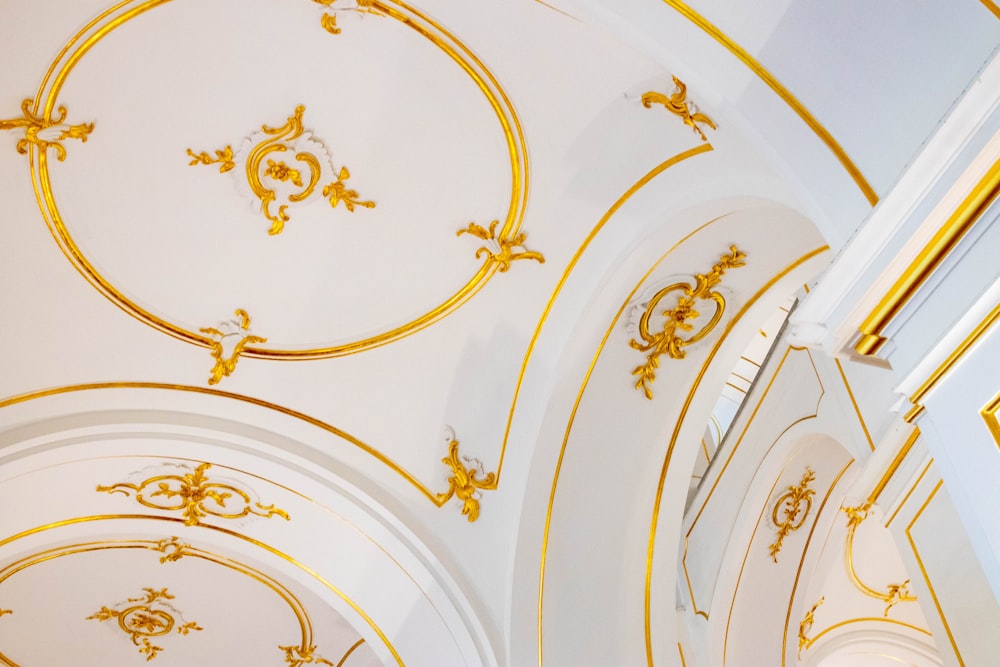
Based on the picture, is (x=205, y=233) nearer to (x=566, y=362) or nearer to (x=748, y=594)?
(x=566, y=362)

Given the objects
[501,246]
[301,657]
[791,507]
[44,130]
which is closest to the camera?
[44,130]

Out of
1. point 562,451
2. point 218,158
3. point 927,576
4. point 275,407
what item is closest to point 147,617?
point 275,407

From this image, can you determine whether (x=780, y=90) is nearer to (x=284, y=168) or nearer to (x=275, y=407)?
(x=284, y=168)

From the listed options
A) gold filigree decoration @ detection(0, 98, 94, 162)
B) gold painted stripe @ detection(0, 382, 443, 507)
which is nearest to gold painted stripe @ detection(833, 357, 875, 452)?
gold painted stripe @ detection(0, 382, 443, 507)

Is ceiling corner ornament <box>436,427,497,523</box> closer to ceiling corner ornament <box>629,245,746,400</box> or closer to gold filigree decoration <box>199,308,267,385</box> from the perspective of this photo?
ceiling corner ornament <box>629,245,746,400</box>

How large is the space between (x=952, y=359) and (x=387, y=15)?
11.1 ft

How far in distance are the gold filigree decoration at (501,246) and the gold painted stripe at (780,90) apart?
2349 millimetres

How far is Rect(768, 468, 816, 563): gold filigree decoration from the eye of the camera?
6938mm

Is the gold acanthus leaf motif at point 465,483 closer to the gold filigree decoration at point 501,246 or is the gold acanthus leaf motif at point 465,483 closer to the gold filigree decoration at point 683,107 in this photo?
the gold filigree decoration at point 501,246

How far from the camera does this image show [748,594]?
6.93 m

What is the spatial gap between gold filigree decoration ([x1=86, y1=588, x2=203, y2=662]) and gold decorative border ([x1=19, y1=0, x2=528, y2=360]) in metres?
3.06

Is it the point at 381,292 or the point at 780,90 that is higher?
the point at 381,292

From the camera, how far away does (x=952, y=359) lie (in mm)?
2176

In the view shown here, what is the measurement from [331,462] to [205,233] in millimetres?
1788
